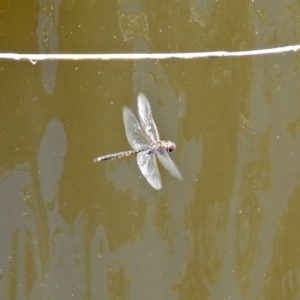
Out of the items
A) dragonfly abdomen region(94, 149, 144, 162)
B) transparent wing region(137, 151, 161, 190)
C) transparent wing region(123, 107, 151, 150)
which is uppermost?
transparent wing region(123, 107, 151, 150)

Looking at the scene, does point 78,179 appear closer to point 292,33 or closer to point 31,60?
point 31,60

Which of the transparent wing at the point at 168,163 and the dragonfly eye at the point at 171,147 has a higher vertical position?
the dragonfly eye at the point at 171,147

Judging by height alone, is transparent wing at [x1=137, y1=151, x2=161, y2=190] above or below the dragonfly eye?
below

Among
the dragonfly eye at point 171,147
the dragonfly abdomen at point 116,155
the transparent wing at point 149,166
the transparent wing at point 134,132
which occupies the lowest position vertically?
the transparent wing at point 149,166
